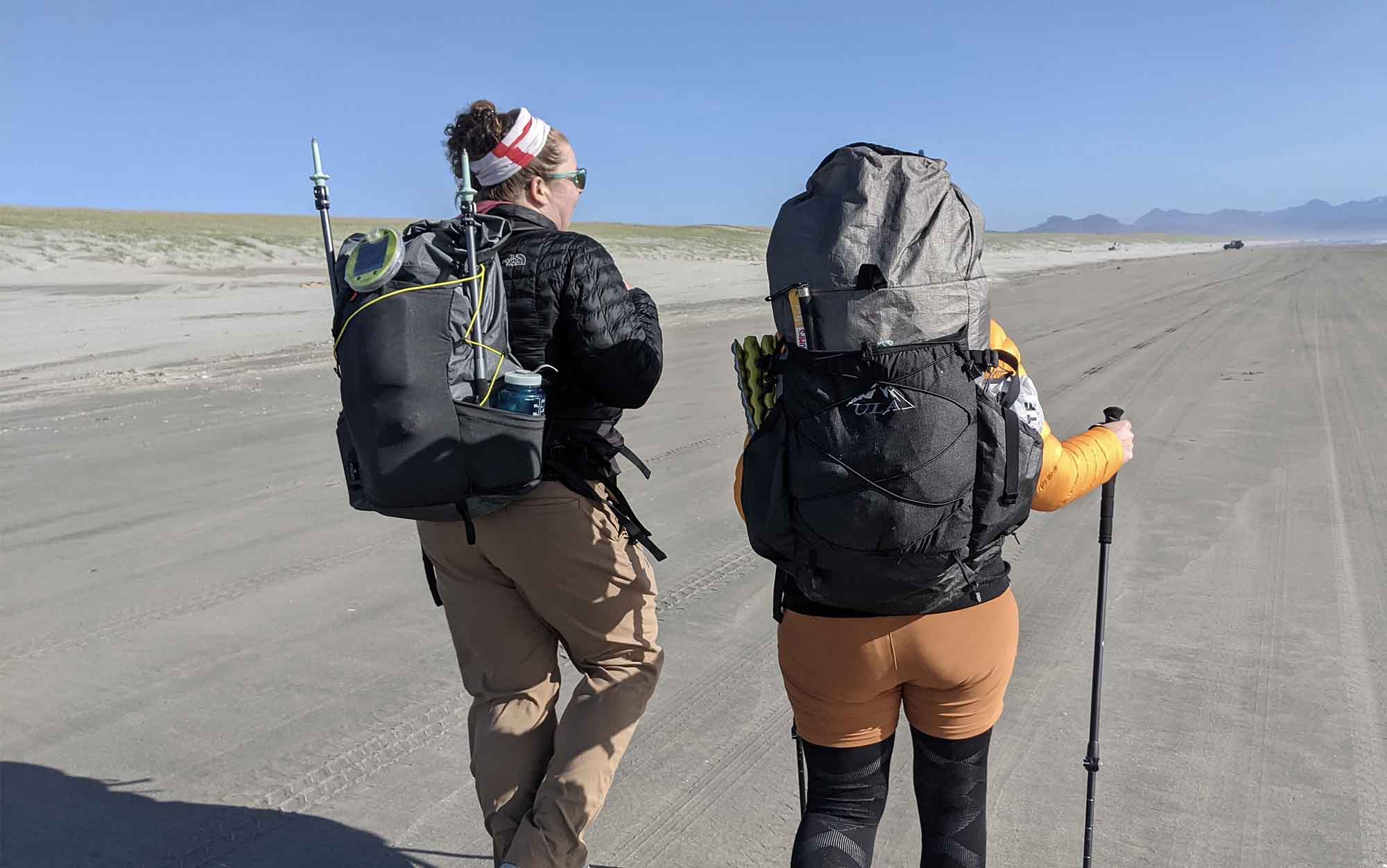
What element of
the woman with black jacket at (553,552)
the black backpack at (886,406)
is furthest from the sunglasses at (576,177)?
the black backpack at (886,406)

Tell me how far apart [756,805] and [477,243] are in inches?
79.2

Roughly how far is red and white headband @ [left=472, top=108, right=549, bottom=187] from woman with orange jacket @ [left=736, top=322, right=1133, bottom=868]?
1.02 meters

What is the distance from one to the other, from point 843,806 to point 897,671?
0.34 metres

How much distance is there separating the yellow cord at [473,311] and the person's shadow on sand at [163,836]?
1.57m

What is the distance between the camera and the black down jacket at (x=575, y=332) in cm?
225

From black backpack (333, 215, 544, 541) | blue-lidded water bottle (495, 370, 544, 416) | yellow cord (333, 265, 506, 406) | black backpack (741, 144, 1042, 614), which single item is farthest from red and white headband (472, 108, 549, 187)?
black backpack (741, 144, 1042, 614)

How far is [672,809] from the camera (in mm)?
3066

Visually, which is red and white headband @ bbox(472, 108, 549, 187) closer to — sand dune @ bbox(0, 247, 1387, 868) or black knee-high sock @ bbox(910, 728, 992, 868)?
black knee-high sock @ bbox(910, 728, 992, 868)

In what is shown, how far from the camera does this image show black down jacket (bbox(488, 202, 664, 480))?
2248 millimetres

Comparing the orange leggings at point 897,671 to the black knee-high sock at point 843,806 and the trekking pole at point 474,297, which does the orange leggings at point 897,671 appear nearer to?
the black knee-high sock at point 843,806

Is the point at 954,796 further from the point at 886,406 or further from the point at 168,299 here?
the point at 168,299

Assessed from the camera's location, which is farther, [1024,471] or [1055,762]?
[1055,762]

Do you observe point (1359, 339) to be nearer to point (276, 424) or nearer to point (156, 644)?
point (276, 424)

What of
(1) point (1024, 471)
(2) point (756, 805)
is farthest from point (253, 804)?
(1) point (1024, 471)
